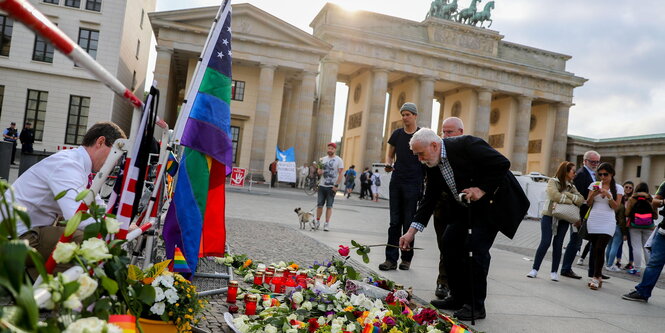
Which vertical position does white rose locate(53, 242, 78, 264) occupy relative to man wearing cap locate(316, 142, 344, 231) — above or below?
below

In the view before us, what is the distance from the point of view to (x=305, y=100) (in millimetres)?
35500

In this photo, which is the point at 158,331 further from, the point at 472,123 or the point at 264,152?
the point at 472,123

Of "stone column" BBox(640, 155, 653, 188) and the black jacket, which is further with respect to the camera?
"stone column" BBox(640, 155, 653, 188)

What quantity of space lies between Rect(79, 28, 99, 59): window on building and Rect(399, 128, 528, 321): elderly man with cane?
98.0 ft

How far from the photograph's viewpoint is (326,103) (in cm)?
3906

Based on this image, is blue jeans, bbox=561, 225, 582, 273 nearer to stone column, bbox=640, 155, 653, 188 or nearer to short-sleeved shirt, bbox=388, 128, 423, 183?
short-sleeved shirt, bbox=388, 128, 423, 183

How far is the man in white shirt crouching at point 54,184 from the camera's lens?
9.43ft

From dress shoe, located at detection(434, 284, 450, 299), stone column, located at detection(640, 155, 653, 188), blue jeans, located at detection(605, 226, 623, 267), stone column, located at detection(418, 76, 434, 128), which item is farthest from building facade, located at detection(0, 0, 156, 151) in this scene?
stone column, located at detection(640, 155, 653, 188)

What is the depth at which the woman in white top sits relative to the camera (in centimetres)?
701

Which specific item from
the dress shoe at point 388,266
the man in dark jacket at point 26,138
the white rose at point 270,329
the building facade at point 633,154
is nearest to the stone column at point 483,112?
the building facade at point 633,154

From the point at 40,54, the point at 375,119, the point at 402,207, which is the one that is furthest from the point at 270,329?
the point at 375,119

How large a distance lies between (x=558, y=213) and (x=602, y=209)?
2.07 feet

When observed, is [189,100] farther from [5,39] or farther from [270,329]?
[5,39]

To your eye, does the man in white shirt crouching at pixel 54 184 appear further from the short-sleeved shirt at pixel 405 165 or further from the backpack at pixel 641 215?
the backpack at pixel 641 215
